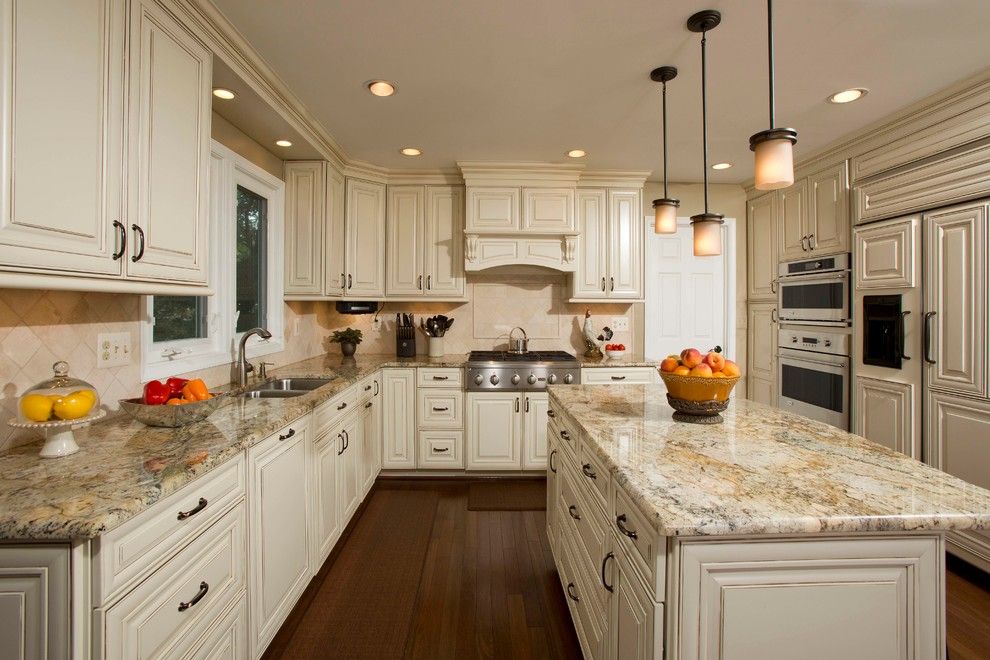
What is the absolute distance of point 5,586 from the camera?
0.92 m

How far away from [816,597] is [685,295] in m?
3.56

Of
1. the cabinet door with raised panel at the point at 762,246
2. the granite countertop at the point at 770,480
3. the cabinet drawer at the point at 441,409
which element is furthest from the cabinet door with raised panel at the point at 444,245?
the cabinet door with raised panel at the point at 762,246

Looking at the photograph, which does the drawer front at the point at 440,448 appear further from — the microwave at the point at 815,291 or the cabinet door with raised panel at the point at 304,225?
the microwave at the point at 815,291

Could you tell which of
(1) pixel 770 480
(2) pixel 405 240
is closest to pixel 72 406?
(1) pixel 770 480

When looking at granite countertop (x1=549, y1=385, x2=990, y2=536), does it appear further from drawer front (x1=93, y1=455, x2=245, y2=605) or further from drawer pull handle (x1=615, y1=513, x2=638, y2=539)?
drawer front (x1=93, y1=455, x2=245, y2=605)

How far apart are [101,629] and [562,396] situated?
5.61 ft

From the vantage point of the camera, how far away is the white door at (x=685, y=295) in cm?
423

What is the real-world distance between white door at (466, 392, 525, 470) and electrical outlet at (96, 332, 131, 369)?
7.23ft

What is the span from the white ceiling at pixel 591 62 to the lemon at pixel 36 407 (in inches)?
62.2

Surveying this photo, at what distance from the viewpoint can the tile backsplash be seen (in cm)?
140

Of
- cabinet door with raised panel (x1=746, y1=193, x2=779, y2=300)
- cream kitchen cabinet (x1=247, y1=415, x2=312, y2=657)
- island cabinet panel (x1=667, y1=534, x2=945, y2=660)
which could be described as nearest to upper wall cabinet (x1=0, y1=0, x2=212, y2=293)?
cream kitchen cabinet (x1=247, y1=415, x2=312, y2=657)

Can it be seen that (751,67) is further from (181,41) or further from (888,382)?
(181,41)

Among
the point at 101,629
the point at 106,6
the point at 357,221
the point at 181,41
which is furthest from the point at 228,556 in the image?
the point at 357,221

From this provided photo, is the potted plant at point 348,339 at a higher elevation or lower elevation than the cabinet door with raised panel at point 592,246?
lower
